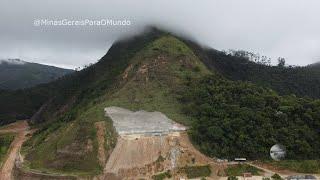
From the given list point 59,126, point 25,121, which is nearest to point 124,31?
point 25,121

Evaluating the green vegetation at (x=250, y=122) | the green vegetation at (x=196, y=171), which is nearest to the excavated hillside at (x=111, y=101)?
the green vegetation at (x=250, y=122)

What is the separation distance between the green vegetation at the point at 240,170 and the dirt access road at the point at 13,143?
3555cm

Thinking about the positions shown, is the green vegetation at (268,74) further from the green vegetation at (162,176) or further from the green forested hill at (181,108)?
the green vegetation at (162,176)

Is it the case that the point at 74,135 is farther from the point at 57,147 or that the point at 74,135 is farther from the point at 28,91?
the point at 28,91

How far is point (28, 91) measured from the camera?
170 metres

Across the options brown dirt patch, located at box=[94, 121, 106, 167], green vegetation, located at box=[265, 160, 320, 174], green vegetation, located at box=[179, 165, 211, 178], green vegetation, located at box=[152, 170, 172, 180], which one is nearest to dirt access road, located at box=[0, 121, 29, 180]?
brown dirt patch, located at box=[94, 121, 106, 167]

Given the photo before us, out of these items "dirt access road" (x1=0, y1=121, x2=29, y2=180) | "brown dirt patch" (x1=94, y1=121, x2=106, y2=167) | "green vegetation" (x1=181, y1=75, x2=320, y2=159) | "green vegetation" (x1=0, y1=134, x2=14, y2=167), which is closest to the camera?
"brown dirt patch" (x1=94, y1=121, x2=106, y2=167)

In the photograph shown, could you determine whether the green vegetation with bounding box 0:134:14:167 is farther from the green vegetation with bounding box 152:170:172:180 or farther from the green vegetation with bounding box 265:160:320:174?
the green vegetation with bounding box 265:160:320:174

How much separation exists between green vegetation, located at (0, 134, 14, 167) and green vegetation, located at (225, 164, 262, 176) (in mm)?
42585

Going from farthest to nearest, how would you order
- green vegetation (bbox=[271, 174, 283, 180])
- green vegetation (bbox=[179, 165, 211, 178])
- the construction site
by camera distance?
the construction site < green vegetation (bbox=[179, 165, 211, 178]) < green vegetation (bbox=[271, 174, 283, 180])

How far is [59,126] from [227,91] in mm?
31456

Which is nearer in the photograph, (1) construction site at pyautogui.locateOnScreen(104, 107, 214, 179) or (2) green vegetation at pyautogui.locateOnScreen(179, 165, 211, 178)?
(2) green vegetation at pyautogui.locateOnScreen(179, 165, 211, 178)

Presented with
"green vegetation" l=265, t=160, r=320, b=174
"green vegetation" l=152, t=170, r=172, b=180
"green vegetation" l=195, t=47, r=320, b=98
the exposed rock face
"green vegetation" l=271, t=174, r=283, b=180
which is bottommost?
"green vegetation" l=271, t=174, r=283, b=180

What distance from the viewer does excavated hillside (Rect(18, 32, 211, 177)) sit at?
8288 centimetres
